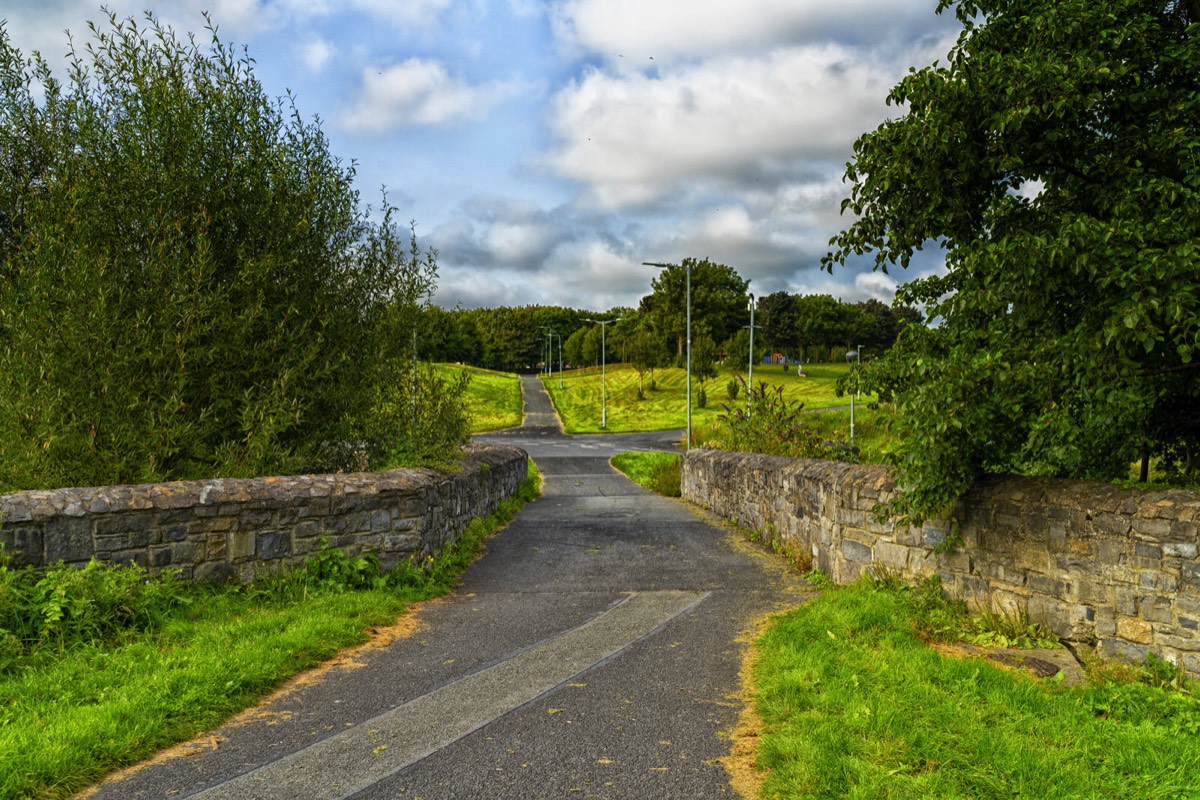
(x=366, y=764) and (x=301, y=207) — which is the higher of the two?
(x=301, y=207)

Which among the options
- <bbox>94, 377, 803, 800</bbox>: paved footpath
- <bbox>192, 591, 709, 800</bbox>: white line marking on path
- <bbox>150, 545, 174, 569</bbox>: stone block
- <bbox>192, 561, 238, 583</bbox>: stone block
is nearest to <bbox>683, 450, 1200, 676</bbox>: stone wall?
<bbox>94, 377, 803, 800</bbox>: paved footpath

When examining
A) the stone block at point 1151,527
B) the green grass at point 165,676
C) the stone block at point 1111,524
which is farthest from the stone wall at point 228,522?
the stone block at point 1151,527

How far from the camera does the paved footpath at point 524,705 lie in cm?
397

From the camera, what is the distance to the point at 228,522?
281 inches

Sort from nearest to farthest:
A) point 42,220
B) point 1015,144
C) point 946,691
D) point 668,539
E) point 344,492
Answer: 1. point 946,691
2. point 1015,144
3. point 344,492
4. point 42,220
5. point 668,539

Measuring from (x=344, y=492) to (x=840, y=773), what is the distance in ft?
18.3

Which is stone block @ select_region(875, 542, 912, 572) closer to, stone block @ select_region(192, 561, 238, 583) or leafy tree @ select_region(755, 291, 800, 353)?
stone block @ select_region(192, 561, 238, 583)

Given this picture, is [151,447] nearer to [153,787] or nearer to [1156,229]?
[153,787]

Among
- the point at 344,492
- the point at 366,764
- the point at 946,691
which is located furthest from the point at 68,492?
the point at 946,691

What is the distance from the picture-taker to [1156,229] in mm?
5184

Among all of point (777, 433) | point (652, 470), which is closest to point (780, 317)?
point (652, 470)

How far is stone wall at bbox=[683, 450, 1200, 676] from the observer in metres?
5.20

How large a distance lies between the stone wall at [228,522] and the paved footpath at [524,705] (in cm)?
104

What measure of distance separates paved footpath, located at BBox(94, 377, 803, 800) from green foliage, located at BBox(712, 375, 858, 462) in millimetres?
5197
